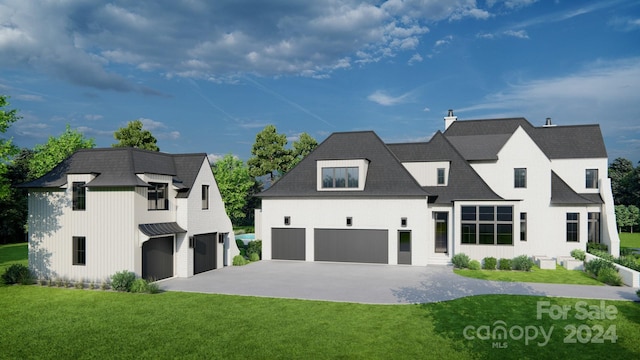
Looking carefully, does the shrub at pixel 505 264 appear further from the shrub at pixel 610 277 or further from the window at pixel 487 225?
the shrub at pixel 610 277

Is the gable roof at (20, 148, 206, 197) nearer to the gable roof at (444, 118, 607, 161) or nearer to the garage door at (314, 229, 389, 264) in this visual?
the garage door at (314, 229, 389, 264)

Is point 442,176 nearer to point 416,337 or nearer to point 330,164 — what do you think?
point 330,164

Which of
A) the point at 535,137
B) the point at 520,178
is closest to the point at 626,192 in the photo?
the point at 535,137

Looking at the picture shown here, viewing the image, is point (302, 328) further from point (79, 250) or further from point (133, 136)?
point (133, 136)

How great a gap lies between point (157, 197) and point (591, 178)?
32.6m

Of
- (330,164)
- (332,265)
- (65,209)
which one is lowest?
(332,265)

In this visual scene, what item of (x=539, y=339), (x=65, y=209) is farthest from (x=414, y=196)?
(x=65, y=209)

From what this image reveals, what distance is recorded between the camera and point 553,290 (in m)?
19.2

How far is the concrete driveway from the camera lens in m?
18.0

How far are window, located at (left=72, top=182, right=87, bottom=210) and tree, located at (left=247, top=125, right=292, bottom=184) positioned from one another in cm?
3766

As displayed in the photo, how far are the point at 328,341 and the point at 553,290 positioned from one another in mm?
12837

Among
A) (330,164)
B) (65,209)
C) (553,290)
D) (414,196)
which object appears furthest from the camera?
(330,164)

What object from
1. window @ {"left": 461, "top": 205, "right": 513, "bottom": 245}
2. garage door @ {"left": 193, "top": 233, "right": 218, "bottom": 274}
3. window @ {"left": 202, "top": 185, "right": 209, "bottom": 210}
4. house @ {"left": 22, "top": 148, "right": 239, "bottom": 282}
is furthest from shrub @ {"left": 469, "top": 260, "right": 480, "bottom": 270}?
window @ {"left": 202, "top": 185, "right": 209, "bottom": 210}

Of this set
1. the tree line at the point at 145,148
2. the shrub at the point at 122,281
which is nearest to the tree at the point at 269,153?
the tree line at the point at 145,148
